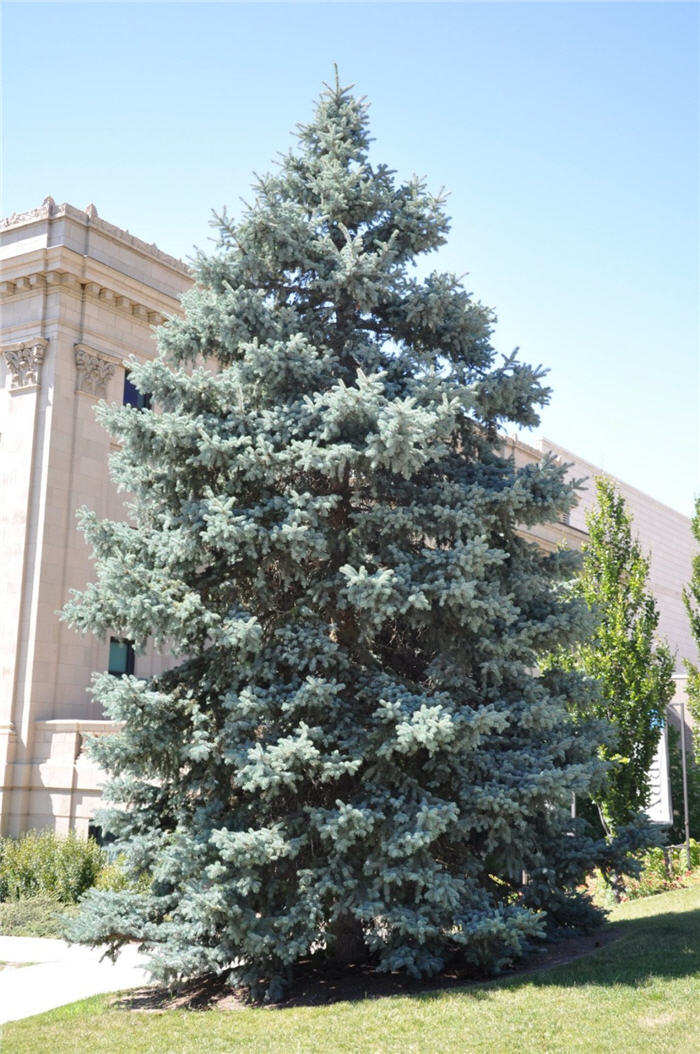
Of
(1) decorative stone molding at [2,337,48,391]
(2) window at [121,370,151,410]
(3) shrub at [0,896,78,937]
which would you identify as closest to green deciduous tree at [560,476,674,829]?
(3) shrub at [0,896,78,937]

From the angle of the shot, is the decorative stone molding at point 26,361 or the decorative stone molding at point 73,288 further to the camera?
the decorative stone molding at point 73,288

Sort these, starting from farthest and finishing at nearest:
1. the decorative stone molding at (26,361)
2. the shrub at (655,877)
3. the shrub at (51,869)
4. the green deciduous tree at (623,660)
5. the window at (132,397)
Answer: the window at (132,397)
the decorative stone molding at (26,361)
the green deciduous tree at (623,660)
the shrub at (655,877)
the shrub at (51,869)

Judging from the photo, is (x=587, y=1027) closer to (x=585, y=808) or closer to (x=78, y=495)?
(x=585, y=808)

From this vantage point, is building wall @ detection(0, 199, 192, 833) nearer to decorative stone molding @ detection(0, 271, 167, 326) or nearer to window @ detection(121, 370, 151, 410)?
decorative stone molding @ detection(0, 271, 167, 326)

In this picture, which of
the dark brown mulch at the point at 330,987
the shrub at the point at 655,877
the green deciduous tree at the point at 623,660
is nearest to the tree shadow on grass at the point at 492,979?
the dark brown mulch at the point at 330,987

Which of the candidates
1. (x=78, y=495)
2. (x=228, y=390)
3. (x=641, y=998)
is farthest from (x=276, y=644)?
(x=78, y=495)

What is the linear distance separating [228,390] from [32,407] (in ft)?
38.2

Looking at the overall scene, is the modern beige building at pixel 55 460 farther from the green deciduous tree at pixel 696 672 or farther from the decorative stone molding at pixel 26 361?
the green deciduous tree at pixel 696 672

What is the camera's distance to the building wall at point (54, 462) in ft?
65.1

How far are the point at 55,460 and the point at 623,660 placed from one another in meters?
13.0

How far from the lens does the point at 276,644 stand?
10859 millimetres

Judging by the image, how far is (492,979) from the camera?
9.87 meters

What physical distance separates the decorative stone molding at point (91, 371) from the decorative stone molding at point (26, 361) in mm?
826

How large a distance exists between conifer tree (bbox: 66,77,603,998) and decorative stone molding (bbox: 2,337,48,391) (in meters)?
10.7
